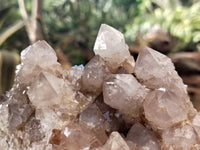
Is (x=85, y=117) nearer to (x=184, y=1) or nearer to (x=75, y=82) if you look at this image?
(x=75, y=82)

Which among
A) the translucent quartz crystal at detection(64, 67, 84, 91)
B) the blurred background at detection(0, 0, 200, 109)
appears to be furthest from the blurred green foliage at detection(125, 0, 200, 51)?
the translucent quartz crystal at detection(64, 67, 84, 91)

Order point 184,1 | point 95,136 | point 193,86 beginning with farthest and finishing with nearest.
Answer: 1. point 184,1
2. point 193,86
3. point 95,136

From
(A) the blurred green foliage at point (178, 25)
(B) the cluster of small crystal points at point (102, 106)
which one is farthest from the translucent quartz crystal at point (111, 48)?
(A) the blurred green foliage at point (178, 25)

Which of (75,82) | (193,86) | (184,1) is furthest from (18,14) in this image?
(75,82)

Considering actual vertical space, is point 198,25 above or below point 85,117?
below

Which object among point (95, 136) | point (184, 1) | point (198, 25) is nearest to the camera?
point (95, 136)
